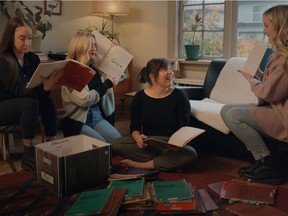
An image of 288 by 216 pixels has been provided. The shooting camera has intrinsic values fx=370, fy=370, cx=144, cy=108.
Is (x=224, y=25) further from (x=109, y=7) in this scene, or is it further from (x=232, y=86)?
(x=109, y=7)

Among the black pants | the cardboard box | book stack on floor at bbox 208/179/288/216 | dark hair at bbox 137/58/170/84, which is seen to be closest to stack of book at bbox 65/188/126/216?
the cardboard box

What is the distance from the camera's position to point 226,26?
396cm

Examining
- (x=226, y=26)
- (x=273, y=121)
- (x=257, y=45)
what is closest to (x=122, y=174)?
(x=273, y=121)

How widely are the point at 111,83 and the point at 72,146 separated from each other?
2.09 feet

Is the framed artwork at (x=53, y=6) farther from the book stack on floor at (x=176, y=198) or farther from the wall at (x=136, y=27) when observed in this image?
the book stack on floor at (x=176, y=198)

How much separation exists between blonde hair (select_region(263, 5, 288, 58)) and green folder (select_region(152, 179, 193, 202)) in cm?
101

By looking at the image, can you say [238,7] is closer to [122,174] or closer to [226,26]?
[226,26]

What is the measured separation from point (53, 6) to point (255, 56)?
2222mm

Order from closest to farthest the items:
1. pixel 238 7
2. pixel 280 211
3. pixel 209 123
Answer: pixel 280 211 < pixel 209 123 < pixel 238 7

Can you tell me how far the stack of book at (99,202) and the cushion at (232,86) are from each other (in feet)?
5.05

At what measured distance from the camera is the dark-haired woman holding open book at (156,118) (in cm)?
252

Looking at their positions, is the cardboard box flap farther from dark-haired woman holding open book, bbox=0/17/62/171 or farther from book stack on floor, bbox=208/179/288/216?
book stack on floor, bbox=208/179/288/216

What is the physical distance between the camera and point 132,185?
208cm

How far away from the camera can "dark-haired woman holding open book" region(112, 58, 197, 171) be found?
99.0 inches
